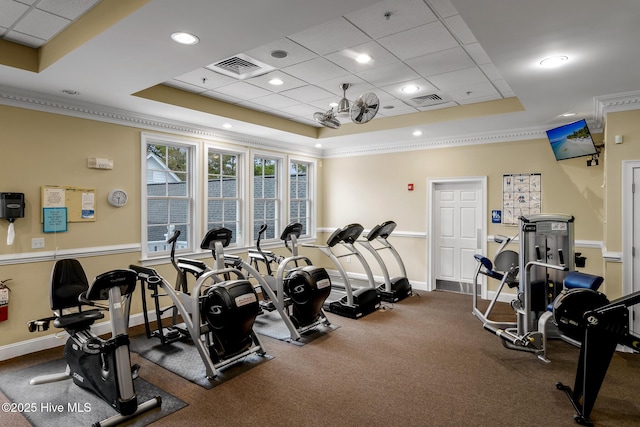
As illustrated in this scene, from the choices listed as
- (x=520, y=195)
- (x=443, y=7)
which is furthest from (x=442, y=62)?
(x=520, y=195)

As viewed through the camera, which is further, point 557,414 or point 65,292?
point 65,292

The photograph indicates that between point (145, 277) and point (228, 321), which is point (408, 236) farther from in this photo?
point (145, 277)

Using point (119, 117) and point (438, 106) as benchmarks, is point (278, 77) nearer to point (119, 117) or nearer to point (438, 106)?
point (119, 117)

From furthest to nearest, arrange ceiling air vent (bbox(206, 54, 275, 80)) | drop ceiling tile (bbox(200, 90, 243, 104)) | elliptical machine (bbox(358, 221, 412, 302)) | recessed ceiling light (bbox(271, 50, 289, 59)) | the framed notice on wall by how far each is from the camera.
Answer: elliptical machine (bbox(358, 221, 412, 302)) → the framed notice on wall → drop ceiling tile (bbox(200, 90, 243, 104)) → ceiling air vent (bbox(206, 54, 275, 80)) → recessed ceiling light (bbox(271, 50, 289, 59))

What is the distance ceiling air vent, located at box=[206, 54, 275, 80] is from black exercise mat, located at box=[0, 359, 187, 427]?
305 cm

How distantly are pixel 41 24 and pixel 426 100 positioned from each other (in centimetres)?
415

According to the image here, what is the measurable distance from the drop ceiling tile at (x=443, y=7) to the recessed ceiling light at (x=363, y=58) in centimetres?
88

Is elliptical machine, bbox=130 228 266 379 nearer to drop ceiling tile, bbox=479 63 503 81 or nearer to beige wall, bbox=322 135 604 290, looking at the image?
drop ceiling tile, bbox=479 63 503 81

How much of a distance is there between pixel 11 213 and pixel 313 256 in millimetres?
5083

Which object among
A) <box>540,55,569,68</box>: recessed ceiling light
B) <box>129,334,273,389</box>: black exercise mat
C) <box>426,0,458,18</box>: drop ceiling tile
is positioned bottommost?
<box>129,334,273,389</box>: black exercise mat

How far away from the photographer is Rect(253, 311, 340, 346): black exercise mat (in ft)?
14.0

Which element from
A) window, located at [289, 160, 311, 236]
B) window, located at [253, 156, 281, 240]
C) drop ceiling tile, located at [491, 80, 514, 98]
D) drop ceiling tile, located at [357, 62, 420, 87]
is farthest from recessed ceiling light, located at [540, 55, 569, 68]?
window, located at [289, 160, 311, 236]

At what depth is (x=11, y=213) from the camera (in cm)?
369

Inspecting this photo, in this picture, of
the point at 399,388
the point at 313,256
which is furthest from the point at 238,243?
the point at 399,388
